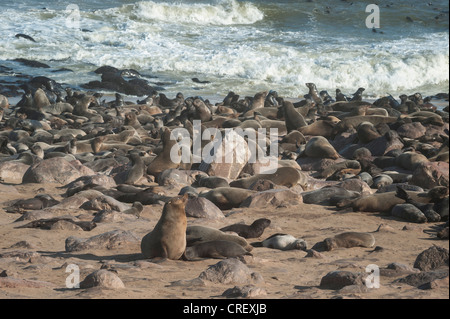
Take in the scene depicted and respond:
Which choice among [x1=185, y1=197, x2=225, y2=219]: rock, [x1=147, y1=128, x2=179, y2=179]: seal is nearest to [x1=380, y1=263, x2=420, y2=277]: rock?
[x1=185, y1=197, x2=225, y2=219]: rock

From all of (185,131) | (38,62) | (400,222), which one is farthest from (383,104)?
(38,62)

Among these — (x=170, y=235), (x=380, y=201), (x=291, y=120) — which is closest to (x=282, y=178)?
(x=380, y=201)

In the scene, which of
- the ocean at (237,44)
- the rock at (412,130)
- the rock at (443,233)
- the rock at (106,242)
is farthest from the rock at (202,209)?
the ocean at (237,44)

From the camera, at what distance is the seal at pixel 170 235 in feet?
18.8

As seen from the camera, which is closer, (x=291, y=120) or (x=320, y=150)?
(x=320, y=150)

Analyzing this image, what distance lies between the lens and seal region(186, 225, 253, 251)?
20.2 feet

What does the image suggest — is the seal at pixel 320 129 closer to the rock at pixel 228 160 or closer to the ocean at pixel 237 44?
the rock at pixel 228 160

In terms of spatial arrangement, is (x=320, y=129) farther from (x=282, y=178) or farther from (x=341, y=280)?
(x=341, y=280)

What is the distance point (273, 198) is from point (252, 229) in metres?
1.48

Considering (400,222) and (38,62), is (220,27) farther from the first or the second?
(400,222)

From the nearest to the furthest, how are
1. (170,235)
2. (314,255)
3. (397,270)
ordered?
1. (397,270)
2. (170,235)
3. (314,255)

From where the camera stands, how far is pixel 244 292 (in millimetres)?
4441

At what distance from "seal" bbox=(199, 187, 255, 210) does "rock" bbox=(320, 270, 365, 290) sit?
11.5ft

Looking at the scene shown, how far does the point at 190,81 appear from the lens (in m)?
23.9
